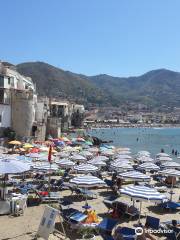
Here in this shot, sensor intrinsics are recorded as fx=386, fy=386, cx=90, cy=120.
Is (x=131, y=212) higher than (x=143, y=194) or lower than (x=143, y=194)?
lower

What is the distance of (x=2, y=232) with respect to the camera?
13.6m

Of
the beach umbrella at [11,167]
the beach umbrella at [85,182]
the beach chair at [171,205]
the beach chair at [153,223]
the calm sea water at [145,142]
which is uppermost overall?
the beach umbrella at [11,167]

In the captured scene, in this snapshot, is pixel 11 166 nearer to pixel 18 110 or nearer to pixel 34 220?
pixel 34 220

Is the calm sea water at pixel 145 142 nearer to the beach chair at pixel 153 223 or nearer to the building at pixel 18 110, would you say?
the building at pixel 18 110

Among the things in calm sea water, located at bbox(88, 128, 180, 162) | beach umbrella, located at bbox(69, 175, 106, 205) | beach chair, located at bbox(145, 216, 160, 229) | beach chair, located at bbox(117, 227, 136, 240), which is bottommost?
calm sea water, located at bbox(88, 128, 180, 162)

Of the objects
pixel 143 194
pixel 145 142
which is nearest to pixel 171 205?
pixel 143 194

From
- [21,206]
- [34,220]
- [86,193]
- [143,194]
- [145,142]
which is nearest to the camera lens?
[143,194]

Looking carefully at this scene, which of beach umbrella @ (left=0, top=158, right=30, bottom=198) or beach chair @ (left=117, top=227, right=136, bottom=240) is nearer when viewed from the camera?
beach chair @ (left=117, top=227, right=136, bottom=240)

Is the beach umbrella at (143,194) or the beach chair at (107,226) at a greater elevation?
the beach umbrella at (143,194)

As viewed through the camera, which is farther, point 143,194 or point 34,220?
point 34,220

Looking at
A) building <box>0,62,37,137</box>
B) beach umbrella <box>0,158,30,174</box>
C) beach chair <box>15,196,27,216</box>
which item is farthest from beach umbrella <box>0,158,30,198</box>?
building <box>0,62,37,137</box>

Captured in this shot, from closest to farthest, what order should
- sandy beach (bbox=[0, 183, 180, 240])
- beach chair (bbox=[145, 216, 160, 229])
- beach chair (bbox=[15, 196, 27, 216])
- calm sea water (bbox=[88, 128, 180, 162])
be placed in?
sandy beach (bbox=[0, 183, 180, 240]) < beach chair (bbox=[145, 216, 160, 229]) < beach chair (bbox=[15, 196, 27, 216]) < calm sea water (bbox=[88, 128, 180, 162])

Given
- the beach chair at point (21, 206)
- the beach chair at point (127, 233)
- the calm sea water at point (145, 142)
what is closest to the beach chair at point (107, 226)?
the beach chair at point (127, 233)

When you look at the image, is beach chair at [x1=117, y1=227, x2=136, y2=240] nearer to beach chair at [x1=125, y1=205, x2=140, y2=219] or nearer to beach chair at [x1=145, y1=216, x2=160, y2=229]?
beach chair at [x1=145, y1=216, x2=160, y2=229]
